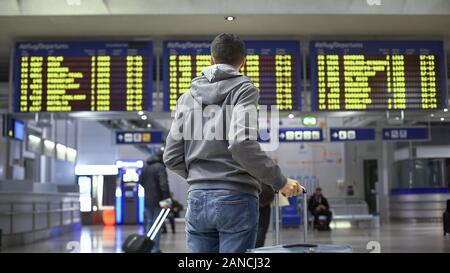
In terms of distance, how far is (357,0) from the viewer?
7.30 m

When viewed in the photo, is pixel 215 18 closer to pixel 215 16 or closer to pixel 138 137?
pixel 215 16

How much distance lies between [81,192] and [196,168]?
579 inches

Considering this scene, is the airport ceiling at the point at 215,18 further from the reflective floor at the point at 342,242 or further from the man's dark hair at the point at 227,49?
the man's dark hair at the point at 227,49

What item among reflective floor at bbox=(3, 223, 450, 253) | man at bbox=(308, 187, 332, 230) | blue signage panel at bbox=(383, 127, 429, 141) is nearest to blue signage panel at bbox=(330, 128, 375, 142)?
blue signage panel at bbox=(383, 127, 429, 141)

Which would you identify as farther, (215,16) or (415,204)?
(415,204)

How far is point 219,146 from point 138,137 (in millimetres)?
10849

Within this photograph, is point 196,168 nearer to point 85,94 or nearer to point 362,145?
point 85,94

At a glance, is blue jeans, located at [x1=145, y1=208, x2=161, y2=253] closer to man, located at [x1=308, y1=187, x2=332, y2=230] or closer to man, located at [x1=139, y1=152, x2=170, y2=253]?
man, located at [x1=139, y1=152, x2=170, y2=253]

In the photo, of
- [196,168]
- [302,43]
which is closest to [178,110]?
[196,168]

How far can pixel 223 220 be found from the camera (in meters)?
2.04

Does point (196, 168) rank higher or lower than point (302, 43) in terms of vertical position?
lower

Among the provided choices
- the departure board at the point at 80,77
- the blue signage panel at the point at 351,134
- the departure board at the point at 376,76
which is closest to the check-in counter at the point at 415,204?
the blue signage panel at the point at 351,134

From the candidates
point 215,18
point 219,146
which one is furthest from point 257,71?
point 219,146

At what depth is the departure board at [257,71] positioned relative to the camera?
8008 mm
